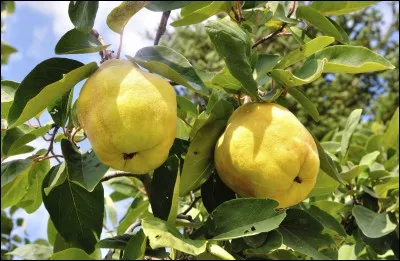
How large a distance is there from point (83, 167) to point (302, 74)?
0.38 meters

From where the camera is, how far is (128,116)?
0.75 m

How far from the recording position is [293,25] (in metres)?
1.11

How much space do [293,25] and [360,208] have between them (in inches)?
26.3

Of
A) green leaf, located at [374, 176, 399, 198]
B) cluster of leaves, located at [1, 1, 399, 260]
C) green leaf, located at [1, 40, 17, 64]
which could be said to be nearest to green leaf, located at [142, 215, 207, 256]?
cluster of leaves, located at [1, 1, 399, 260]

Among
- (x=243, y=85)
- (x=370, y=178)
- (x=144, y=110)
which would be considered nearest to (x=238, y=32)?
(x=243, y=85)

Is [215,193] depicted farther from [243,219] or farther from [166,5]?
[166,5]

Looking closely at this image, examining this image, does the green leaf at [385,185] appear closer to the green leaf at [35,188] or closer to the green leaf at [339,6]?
the green leaf at [339,6]

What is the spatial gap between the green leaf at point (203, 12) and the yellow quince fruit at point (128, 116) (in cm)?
19

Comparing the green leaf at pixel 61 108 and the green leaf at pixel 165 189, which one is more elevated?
the green leaf at pixel 61 108

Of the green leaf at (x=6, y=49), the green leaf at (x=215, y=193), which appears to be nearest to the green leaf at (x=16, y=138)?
the green leaf at (x=215, y=193)

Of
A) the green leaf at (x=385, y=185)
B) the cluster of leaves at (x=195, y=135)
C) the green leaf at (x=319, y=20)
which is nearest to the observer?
the cluster of leaves at (x=195, y=135)

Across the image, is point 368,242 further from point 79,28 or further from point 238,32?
point 79,28

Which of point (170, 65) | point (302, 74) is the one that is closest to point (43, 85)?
point (170, 65)

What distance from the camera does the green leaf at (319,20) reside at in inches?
40.2
